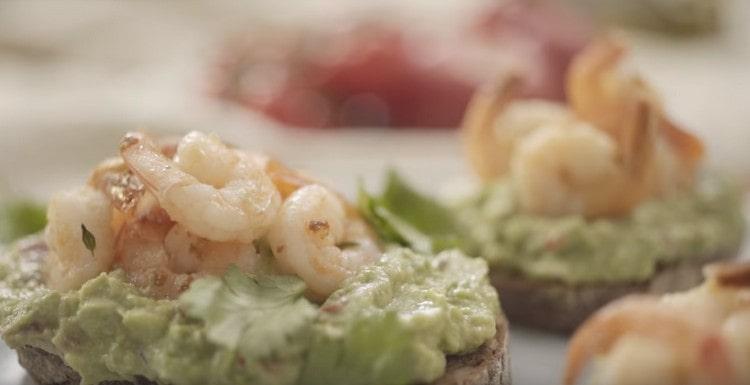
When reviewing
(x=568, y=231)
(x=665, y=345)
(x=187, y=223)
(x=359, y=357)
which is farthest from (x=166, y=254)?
(x=568, y=231)

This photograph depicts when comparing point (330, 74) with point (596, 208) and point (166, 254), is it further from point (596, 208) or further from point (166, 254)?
point (166, 254)

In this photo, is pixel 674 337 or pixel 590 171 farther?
pixel 590 171

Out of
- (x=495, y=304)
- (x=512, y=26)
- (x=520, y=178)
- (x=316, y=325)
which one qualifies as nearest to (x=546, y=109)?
(x=520, y=178)

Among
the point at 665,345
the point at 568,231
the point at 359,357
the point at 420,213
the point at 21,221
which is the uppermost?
the point at 665,345

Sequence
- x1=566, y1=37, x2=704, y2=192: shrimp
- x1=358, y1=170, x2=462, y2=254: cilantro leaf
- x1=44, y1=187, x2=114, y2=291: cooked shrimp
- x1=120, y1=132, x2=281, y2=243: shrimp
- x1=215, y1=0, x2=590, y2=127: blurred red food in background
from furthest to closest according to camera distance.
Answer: x1=215, y1=0, x2=590, y2=127: blurred red food in background, x1=566, y1=37, x2=704, y2=192: shrimp, x1=358, y1=170, x2=462, y2=254: cilantro leaf, x1=44, y1=187, x2=114, y2=291: cooked shrimp, x1=120, y1=132, x2=281, y2=243: shrimp

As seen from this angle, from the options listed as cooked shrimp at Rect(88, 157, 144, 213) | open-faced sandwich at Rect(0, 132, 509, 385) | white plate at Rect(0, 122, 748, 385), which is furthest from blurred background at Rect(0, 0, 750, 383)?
cooked shrimp at Rect(88, 157, 144, 213)

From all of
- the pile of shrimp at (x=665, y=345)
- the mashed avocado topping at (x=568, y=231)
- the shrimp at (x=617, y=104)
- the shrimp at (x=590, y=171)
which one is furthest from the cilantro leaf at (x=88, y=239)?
the shrimp at (x=617, y=104)

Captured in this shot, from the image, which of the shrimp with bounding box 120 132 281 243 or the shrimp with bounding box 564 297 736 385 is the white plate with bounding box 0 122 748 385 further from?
the shrimp with bounding box 564 297 736 385

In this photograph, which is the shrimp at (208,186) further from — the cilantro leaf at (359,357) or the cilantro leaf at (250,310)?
the cilantro leaf at (359,357)
